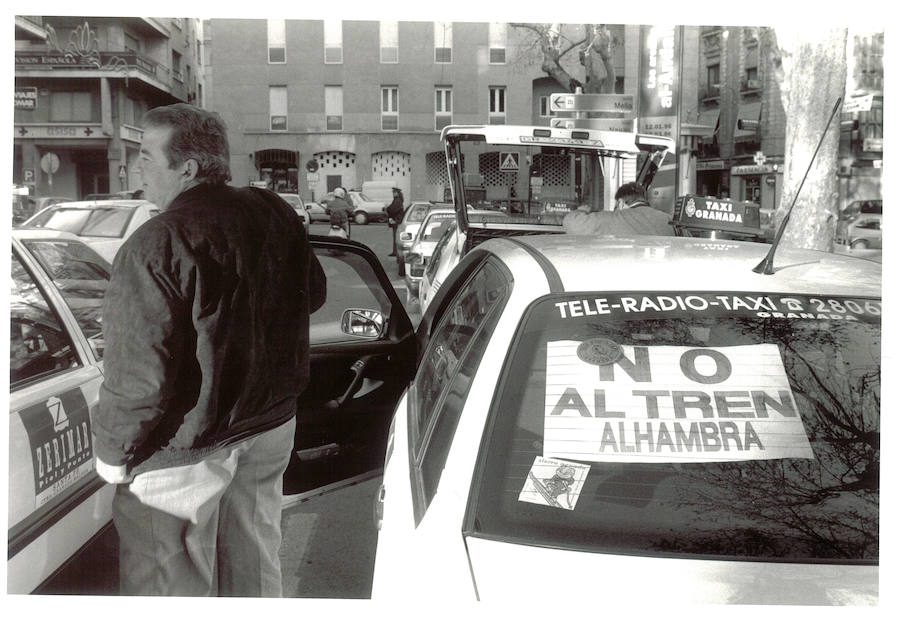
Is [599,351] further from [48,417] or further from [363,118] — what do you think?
[363,118]

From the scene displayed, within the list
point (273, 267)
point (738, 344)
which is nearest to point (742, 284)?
point (738, 344)

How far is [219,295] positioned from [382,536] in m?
0.81

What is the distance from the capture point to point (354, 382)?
12.6 ft

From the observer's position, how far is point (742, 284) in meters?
2.32

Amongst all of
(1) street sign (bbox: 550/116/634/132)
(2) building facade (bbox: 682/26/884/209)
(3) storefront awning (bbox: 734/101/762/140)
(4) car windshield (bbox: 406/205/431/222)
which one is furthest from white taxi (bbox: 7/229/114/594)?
(3) storefront awning (bbox: 734/101/762/140)

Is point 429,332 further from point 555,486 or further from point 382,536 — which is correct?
point 555,486

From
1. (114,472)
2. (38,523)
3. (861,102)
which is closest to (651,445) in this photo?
(114,472)

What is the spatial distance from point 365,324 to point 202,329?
154cm

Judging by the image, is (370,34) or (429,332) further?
(370,34)

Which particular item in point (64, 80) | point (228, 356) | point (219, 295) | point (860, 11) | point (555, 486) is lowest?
point (555, 486)

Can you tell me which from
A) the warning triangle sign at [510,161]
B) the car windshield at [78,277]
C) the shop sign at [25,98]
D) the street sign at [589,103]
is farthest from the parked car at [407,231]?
the car windshield at [78,277]

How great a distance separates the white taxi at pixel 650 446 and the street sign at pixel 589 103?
9.92 metres

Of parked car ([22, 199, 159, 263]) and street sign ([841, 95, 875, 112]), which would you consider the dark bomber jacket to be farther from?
street sign ([841, 95, 875, 112])

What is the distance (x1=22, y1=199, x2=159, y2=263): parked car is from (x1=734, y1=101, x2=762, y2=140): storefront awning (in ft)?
95.4
